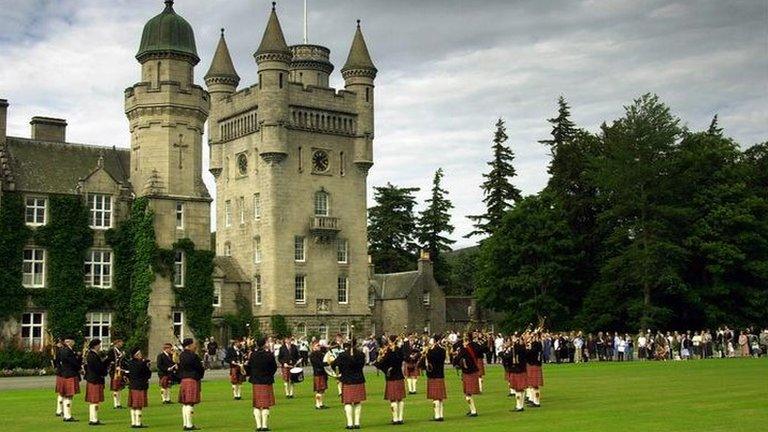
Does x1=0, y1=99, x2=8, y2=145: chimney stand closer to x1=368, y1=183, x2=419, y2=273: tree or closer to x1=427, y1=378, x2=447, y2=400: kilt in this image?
x1=427, y1=378, x2=447, y2=400: kilt

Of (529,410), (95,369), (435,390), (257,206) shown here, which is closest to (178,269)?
(257,206)

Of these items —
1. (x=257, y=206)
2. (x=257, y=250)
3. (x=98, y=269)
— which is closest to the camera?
(x=98, y=269)

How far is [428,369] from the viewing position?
22.4 m

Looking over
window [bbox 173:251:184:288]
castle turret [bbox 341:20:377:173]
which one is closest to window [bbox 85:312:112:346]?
window [bbox 173:251:184:288]

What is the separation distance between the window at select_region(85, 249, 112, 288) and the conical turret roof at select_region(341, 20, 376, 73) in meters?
30.3

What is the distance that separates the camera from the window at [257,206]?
7412 centimetres

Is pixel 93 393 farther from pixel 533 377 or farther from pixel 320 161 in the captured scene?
pixel 320 161

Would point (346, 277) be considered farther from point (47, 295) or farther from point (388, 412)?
point (388, 412)

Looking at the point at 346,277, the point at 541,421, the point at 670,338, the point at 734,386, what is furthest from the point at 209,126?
the point at 541,421

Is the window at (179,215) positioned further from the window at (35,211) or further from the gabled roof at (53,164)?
the window at (35,211)

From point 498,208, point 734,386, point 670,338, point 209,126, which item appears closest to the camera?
point 734,386

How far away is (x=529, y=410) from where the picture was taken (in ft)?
78.6

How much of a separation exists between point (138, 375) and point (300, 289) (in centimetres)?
5055

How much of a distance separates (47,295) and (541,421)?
35519 mm
